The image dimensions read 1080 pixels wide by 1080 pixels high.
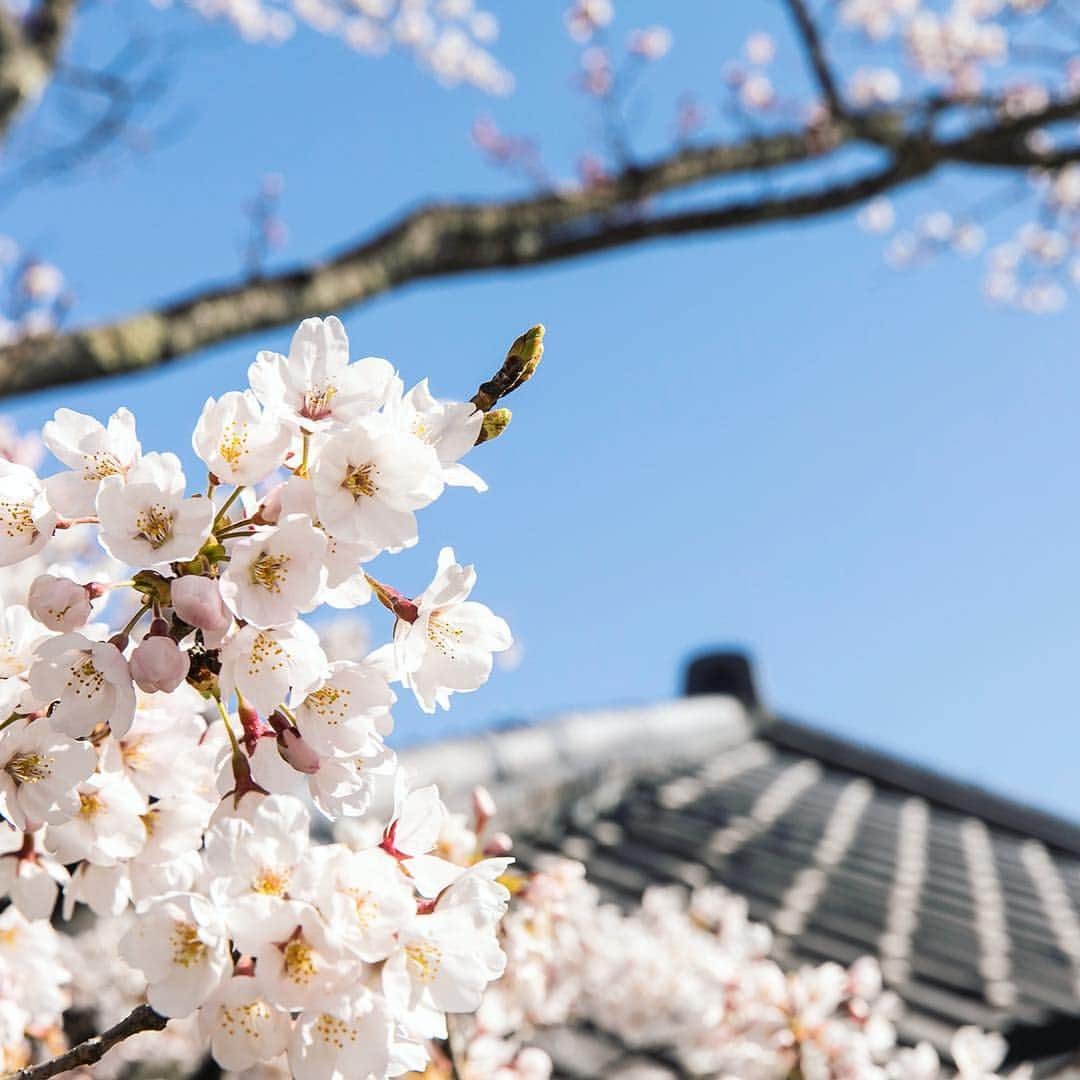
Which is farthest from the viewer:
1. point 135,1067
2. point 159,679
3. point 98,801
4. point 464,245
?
point 464,245

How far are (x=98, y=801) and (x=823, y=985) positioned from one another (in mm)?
1242

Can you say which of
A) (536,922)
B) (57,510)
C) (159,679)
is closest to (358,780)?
(159,679)

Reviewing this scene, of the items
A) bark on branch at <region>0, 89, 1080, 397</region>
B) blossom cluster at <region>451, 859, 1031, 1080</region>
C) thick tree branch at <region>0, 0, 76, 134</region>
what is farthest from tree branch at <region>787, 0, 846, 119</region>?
blossom cluster at <region>451, 859, 1031, 1080</region>

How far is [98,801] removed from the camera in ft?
2.82

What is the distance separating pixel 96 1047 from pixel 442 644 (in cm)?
35

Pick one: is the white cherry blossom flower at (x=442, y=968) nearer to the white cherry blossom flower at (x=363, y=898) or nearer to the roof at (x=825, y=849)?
the white cherry blossom flower at (x=363, y=898)

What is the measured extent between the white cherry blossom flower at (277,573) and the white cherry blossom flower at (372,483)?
0.02m

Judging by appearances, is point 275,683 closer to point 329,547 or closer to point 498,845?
point 329,547

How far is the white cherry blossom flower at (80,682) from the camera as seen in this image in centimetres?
72

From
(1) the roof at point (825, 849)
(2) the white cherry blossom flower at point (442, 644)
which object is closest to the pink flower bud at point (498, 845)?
(2) the white cherry blossom flower at point (442, 644)

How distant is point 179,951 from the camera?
714 millimetres

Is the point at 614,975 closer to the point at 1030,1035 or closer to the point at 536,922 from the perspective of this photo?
the point at 1030,1035

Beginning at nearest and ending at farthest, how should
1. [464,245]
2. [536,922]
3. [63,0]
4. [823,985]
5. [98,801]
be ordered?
[98,801]
[536,922]
[823,985]
[63,0]
[464,245]

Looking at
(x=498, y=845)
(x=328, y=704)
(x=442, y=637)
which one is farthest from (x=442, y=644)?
(x=498, y=845)
